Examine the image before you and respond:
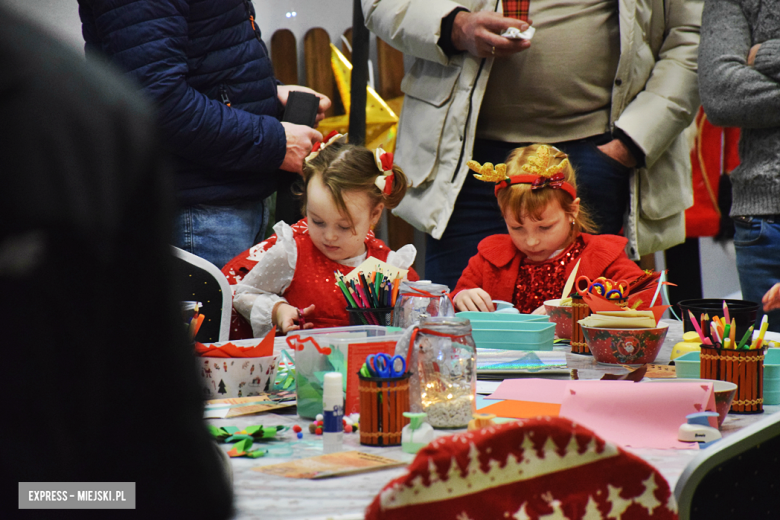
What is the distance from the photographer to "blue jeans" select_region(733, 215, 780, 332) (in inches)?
79.5

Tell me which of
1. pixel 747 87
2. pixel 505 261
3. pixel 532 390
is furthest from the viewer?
pixel 505 261

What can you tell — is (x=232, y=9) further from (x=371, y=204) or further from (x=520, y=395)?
(x=520, y=395)

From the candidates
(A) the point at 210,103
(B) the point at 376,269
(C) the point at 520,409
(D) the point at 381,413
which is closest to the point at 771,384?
(C) the point at 520,409

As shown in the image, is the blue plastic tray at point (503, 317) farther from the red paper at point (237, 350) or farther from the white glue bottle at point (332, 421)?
the white glue bottle at point (332, 421)

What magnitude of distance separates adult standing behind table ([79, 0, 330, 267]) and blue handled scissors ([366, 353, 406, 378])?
1286 millimetres

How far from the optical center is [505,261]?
224 cm

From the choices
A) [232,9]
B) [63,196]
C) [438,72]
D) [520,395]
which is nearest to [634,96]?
[438,72]

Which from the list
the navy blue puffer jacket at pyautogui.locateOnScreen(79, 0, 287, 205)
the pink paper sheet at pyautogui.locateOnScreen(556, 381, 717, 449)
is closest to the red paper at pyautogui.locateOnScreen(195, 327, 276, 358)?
the pink paper sheet at pyautogui.locateOnScreen(556, 381, 717, 449)

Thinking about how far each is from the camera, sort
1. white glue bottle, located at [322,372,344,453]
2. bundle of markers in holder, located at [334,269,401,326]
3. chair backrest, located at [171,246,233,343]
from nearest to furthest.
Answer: white glue bottle, located at [322,372,344,453], bundle of markers in holder, located at [334,269,401,326], chair backrest, located at [171,246,233,343]

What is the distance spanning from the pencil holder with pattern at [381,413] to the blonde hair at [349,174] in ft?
4.25

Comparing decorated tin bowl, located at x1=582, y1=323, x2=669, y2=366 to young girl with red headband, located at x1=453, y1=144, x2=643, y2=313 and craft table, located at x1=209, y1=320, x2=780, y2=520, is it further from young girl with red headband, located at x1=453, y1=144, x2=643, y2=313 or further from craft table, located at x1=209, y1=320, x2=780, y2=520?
young girl with red headband, located at x1=453, y1=144, x2=643, y2=313

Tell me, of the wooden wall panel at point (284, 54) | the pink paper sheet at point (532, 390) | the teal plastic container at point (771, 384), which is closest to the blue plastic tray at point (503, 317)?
the pink paper sheet at point (532, 390)

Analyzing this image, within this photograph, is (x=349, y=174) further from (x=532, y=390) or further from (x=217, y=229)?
(x=532, y=390)

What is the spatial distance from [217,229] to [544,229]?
94 cm
